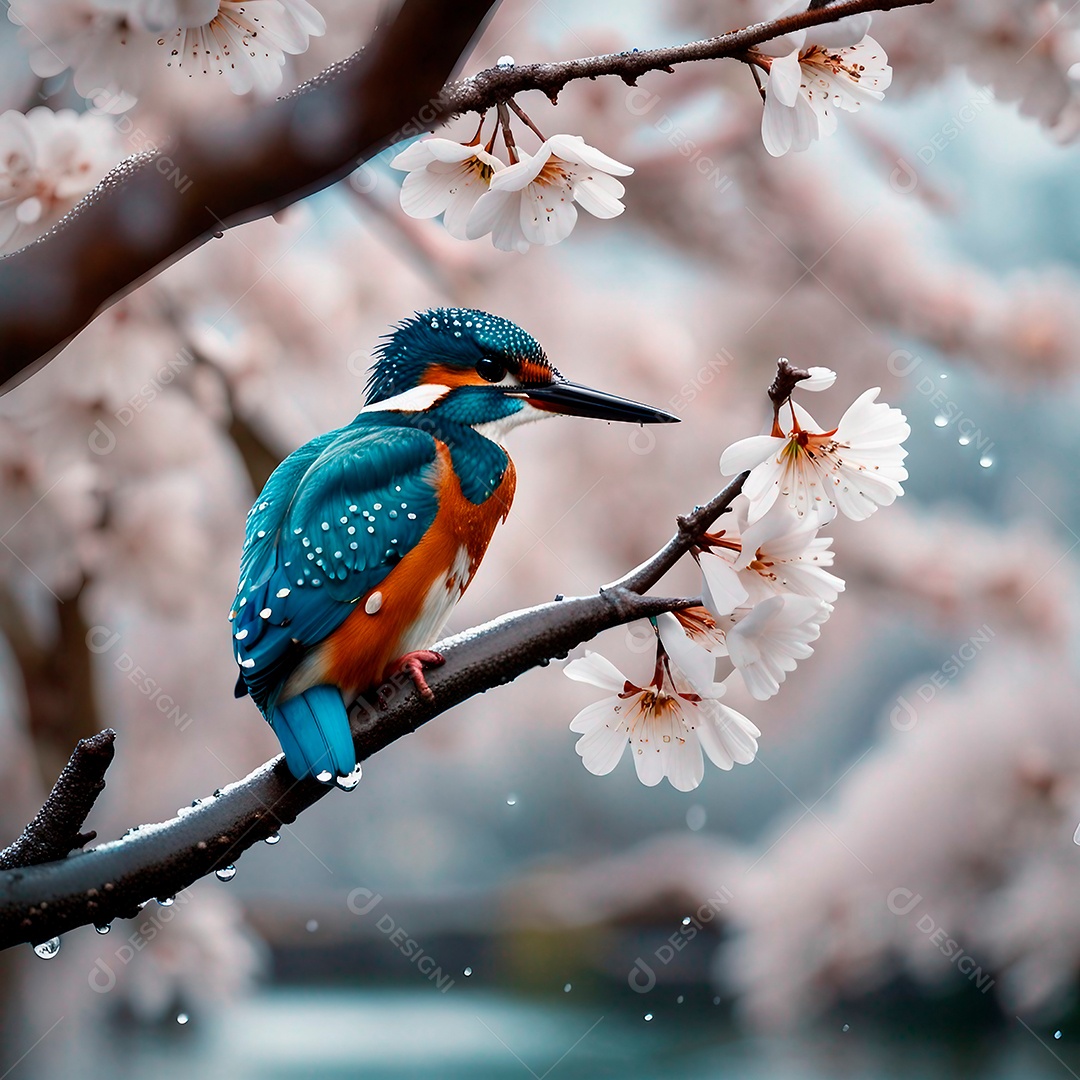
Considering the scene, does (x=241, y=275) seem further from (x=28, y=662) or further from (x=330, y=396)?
(x=28, y=662)

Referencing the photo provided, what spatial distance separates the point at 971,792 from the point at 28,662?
1622 millimetres

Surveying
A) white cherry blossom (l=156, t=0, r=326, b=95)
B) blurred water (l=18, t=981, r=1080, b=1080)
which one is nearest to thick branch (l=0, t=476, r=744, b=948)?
white cherry blossom (l=156, t=0, r=326, b=95)

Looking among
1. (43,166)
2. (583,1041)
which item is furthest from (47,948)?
(583,1041)

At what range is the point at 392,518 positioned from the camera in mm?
575

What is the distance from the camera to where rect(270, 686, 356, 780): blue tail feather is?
49 centimetres

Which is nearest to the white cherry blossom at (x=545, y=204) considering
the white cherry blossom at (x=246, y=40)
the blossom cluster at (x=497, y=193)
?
the blossom cluster at (x=497, y=193)

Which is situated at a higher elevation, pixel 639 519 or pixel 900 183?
pixel 900 183

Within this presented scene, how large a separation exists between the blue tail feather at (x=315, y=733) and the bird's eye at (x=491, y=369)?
7.4 inches

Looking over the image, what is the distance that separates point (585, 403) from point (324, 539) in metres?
0.15

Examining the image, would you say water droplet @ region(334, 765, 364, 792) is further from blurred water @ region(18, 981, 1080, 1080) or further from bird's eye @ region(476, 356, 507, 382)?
blurred water @ region(18, 981, 1080, 1080)

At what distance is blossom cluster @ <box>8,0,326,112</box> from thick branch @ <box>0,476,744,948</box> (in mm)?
264

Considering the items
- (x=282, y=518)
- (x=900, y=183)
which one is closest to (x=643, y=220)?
(x=900, y=183)

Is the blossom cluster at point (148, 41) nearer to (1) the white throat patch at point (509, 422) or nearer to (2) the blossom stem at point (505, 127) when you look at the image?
(2) the blossom stem at point (505, 127)

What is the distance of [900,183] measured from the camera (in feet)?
5.66
